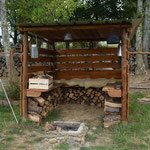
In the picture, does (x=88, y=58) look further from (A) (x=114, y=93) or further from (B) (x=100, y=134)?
(B) (x=100, y=134)

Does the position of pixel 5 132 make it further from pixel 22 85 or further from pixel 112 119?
pixel 112 119

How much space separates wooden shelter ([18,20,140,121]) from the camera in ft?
17.7

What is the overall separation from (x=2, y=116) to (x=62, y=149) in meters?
2.82

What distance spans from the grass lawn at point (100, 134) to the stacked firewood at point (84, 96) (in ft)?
5.51

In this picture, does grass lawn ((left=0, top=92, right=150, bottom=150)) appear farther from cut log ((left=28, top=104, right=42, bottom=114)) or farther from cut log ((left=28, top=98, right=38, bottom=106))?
cut log ((left=28, top=98, right=38, bottom=106))

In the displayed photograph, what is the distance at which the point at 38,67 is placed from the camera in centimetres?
650

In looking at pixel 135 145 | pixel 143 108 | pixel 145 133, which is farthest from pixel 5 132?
pixel 143 108

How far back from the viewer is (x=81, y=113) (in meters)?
6.74

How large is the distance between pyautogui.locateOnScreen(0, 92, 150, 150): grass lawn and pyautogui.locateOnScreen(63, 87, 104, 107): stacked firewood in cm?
168

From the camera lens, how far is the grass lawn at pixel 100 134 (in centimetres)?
423

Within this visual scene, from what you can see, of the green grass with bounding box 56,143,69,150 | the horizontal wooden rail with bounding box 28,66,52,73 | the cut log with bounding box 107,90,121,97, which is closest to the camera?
the green grass with bounding box 56,143,69,150

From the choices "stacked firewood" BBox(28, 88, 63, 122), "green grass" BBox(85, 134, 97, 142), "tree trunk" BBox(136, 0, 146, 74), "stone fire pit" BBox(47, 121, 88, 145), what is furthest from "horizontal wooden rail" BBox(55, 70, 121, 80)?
"tree trunk" BBox(136, 0, 146, 74)

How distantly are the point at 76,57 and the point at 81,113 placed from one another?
2.15 metres

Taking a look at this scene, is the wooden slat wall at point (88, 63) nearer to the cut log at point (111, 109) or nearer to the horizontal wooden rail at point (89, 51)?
the horizontal wooden rail at point (89, 51)
